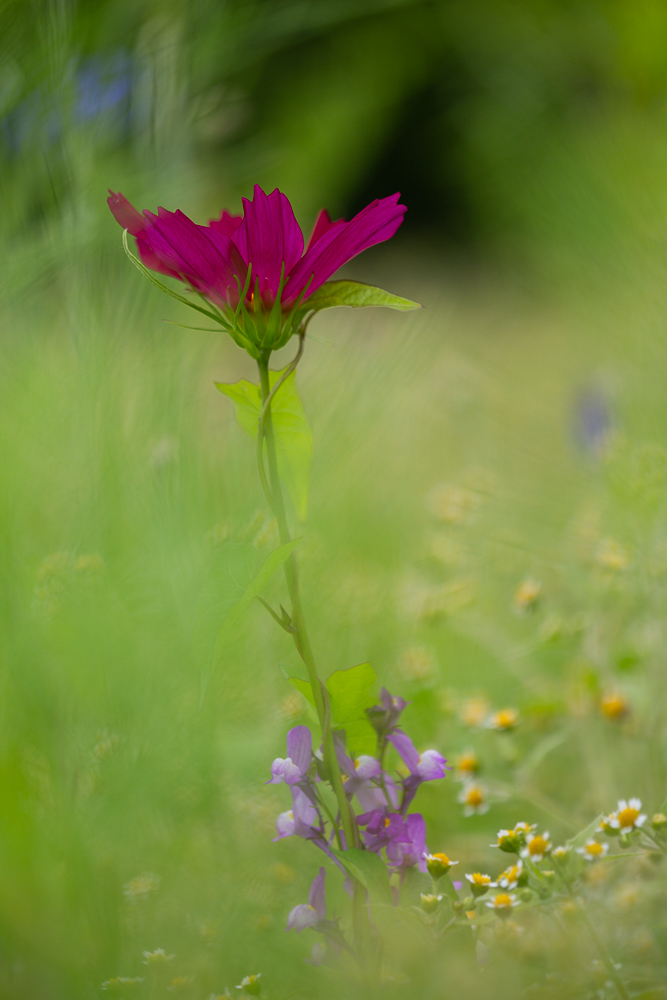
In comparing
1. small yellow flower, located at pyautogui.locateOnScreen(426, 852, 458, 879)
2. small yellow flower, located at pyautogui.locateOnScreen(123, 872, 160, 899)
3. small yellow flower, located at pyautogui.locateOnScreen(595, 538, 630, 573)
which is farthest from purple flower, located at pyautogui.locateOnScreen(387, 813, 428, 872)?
small yellow flower, located at pyautogui.locateOnScreen(595, 538, 630, 573)

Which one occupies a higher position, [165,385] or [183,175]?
[183,175]

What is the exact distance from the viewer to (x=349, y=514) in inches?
17.0

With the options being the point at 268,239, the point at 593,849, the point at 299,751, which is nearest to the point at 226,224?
the point at 268,239

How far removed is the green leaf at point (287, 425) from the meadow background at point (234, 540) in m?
0.02

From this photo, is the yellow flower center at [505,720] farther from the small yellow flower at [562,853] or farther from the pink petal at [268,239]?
the pink petal at [268,239]

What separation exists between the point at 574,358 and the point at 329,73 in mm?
519

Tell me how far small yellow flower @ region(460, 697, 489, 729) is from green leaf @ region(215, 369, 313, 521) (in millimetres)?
245

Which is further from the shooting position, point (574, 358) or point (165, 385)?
point (574, 358)

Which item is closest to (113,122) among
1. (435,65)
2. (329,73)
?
(329,73)

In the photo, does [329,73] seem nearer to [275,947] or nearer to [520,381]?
[520,381]

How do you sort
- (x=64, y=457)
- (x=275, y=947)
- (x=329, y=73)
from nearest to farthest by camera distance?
(x=275, y=947) < (x=64, y=457) < (x=329, y=73)

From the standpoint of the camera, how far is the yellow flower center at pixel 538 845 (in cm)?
24

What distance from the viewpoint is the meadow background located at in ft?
0.92

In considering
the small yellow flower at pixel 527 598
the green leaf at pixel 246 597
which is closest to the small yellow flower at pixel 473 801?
the small yellow flower at pixel 527 598
